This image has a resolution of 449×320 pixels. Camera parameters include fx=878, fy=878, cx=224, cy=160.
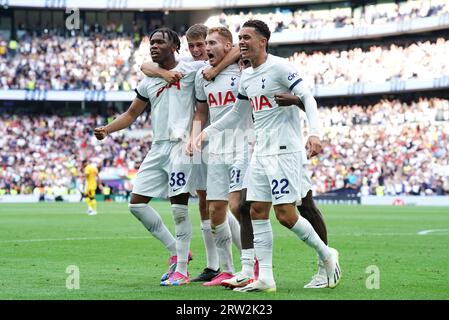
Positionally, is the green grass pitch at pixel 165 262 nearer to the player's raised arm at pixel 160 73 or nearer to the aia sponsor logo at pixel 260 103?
the aia sponsor logo at pixel 260 103

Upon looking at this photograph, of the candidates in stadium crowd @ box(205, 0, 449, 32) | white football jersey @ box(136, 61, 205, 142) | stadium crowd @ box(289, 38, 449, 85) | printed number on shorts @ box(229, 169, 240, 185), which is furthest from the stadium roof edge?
printed number on shorts @ box(229, 169, 240, 185)

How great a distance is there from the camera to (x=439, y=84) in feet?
165

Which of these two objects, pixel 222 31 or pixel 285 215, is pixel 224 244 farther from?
pixel 222 31

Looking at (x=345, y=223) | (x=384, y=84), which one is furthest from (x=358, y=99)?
(x=345, y=223)

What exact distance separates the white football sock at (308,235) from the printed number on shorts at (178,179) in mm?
1656

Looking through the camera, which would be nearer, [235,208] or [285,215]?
[285,215]

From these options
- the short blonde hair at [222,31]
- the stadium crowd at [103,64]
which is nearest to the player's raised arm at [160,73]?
the short blonde hair at [222,31]

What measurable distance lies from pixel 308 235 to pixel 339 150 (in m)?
41.8

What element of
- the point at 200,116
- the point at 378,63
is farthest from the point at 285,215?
the point at 378,63

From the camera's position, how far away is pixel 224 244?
388 inches

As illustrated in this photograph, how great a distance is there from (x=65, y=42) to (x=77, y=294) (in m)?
53.3

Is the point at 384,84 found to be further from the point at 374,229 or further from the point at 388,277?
the point at 388,277

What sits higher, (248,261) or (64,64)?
(64,64)

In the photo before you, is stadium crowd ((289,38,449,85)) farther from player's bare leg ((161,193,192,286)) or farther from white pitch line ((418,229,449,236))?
player's bare leg ((161,193,192,286))
